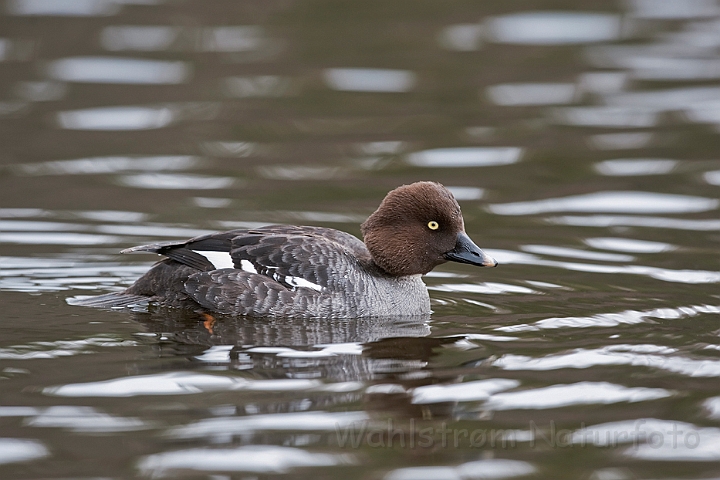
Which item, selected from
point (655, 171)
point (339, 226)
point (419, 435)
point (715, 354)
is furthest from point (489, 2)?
point (419, 435)

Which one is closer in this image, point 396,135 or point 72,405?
point 72,405

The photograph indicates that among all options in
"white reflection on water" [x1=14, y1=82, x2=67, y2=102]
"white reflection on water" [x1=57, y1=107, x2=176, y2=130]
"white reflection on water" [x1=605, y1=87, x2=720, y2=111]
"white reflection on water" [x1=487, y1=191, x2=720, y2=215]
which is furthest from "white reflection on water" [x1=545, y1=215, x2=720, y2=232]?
"white reflection on water" [x1=14, y1=82, x2=67, y2=102]

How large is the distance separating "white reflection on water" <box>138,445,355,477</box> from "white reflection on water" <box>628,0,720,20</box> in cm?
1323

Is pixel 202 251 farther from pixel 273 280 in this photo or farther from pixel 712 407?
pixel 712 407

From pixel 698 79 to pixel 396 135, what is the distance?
4.70 meters

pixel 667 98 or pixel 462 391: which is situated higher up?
pixel 667 98

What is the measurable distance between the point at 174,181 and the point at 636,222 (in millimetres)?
4687

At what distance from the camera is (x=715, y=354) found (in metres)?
6.96

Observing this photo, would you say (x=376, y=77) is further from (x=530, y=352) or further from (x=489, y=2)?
(x=530, y=352)

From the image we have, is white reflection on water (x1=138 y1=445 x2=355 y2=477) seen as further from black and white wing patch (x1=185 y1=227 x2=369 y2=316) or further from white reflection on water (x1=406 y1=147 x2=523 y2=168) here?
white reflection on water (x1=406 y1=147 x2=523 y2=168)

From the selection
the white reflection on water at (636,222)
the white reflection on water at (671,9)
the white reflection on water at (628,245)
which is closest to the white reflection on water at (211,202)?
the white reflection on water at (636,222)

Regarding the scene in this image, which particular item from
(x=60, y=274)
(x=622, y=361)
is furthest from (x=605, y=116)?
(x=60, y=274)

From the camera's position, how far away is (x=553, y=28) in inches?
647

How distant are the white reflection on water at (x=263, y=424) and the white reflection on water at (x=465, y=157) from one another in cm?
656
